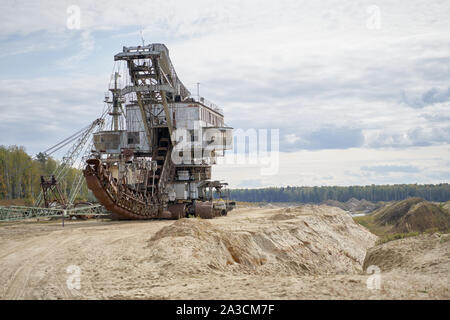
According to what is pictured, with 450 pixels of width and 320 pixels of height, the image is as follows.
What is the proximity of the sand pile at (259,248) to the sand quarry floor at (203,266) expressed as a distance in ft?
0.21

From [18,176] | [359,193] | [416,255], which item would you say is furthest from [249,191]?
[416,255]

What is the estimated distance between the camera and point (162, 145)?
3784 centimetres

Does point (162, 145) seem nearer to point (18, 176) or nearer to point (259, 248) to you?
point (259, 248)

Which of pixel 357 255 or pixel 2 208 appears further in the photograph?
pixel 357 255

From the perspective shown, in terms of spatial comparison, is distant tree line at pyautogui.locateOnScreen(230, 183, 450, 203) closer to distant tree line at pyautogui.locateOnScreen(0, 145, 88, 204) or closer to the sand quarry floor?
distant tree line at pyautogui.locateOnScreen(0, 145, 88, 204)

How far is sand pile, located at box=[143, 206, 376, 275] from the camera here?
15.2 meters

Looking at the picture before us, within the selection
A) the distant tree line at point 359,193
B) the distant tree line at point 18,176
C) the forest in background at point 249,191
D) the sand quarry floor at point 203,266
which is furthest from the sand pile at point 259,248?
the distant tree line at point 359,193

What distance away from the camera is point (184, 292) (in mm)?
10953

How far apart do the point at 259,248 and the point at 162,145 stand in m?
18.6

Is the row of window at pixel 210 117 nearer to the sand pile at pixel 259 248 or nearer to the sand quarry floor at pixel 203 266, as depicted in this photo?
the sand pile at pixel 259 248
